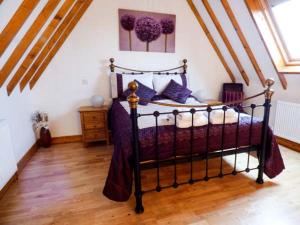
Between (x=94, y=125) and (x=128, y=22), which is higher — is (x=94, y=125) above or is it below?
below

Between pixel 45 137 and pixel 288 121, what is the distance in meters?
3.87

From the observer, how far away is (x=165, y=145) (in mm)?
1812

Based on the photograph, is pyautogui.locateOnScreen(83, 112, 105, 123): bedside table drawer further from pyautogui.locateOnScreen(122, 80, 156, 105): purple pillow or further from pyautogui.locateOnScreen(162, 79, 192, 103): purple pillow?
pyautogui.locateOnScreen(162, 79, 192, 103): purple pillow

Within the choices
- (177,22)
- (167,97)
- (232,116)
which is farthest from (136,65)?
(232,116)

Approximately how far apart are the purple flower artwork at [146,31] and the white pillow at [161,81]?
55 centimetres

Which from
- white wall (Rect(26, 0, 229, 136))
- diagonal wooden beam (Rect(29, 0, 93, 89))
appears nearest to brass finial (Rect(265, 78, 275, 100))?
white wall (Rect(26, 0, 229, 136))

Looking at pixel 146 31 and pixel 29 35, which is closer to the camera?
pixel 29 35

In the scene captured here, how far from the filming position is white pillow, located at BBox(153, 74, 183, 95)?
3459 millimetres

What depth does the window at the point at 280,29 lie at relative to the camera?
251 cm

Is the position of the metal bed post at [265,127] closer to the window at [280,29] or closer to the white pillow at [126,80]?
the window at [280,29]

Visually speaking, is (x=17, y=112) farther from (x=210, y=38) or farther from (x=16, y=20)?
(x=210, y=38)

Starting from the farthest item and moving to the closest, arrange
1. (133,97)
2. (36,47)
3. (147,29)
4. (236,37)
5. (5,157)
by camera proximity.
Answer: (147,29) → (236,37) → (36,47) → (5,157) → (133,97)

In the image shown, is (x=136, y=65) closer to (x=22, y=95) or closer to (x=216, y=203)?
(x=22, y=95)

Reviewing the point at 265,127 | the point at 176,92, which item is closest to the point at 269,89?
the point at 265,127
